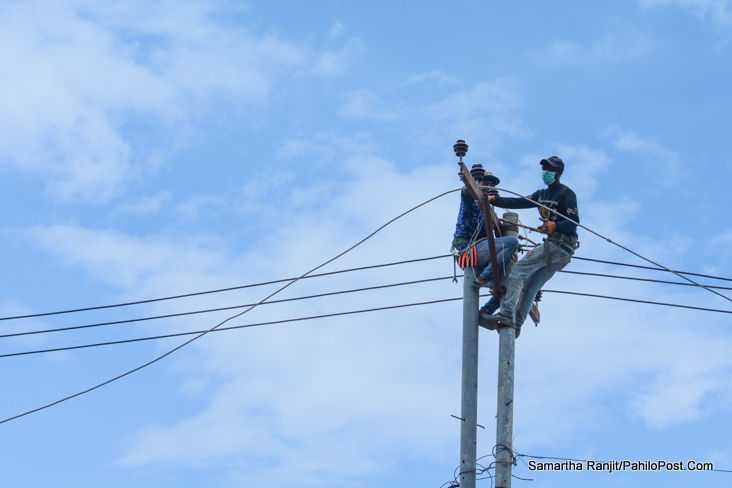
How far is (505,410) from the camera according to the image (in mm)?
9039

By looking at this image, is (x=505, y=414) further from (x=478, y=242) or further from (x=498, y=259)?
(x=478, y=242)

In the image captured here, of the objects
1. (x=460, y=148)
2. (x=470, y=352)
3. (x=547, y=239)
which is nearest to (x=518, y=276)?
(x=547, y=239)

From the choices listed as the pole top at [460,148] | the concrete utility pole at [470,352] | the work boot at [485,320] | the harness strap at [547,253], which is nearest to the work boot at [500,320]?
the work boot at [485,320]

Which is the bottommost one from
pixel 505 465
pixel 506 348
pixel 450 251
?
pixel 505 465

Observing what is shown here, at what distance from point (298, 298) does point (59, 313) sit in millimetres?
3607

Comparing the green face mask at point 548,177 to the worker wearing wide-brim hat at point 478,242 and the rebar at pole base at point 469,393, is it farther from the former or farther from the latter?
the rebar at pole base at point 469,393

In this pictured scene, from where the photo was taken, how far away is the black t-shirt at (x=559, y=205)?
1054 cm

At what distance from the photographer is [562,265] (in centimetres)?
1068

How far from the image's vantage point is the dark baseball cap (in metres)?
10.9

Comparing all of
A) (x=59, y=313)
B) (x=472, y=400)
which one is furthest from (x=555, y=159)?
(x=59, y=313)

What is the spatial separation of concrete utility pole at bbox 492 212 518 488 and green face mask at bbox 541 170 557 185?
2.34 meters

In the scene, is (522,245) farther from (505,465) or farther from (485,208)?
(505,465)

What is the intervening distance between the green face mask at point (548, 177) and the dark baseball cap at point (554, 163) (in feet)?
0.28

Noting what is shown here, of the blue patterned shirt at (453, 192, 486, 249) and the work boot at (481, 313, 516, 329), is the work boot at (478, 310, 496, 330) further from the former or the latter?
the blue patterned shirt at (453, 192, 486, 249)
